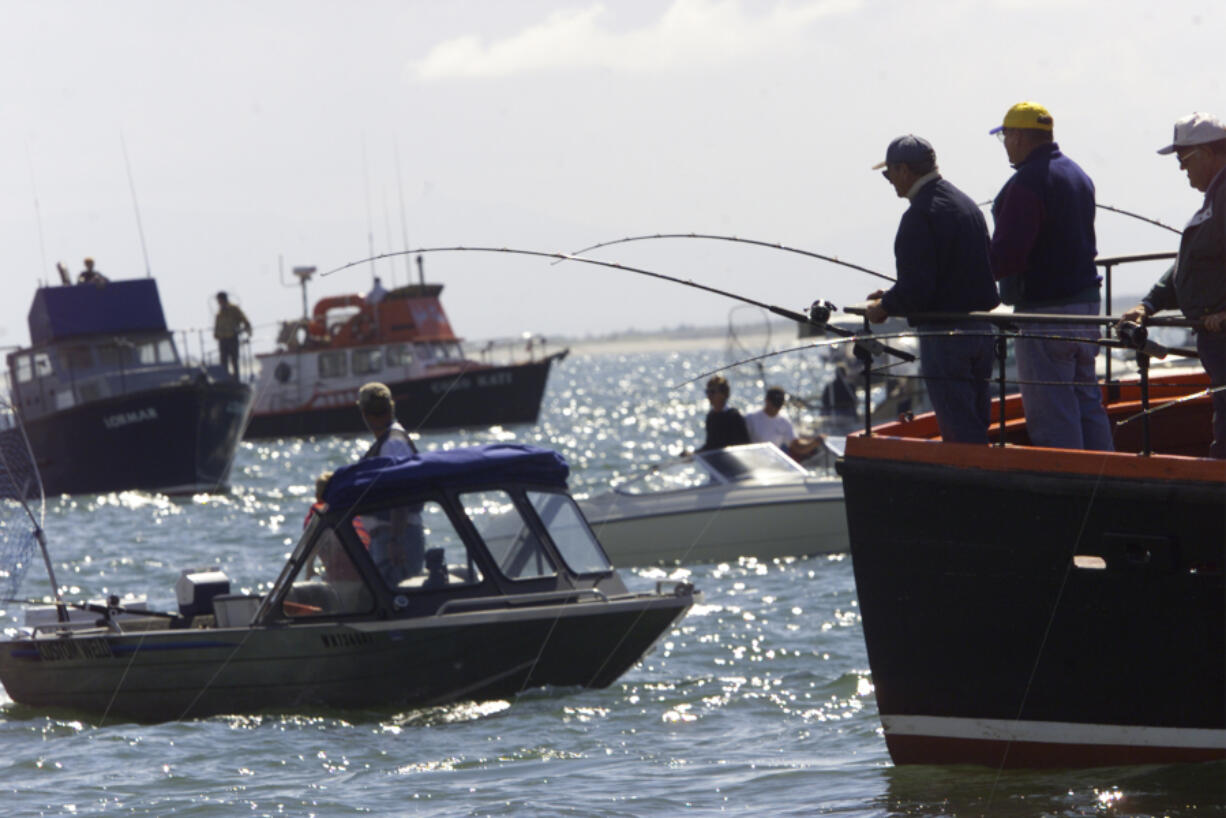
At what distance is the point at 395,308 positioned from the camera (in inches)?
2212

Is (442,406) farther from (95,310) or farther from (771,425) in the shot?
(771,425)

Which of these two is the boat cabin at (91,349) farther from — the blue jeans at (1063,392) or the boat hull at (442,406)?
the blue jeans at (1063,392)

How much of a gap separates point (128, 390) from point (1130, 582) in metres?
28.9

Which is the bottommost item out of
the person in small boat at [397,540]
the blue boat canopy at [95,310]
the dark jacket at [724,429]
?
the dark jacket at [724,429]

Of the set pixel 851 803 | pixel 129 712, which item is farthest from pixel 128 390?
pixel 851 803

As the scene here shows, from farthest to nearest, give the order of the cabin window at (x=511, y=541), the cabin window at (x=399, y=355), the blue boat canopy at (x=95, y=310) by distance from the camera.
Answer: the cabin window at (x=399, y=355) → the blue boat canopy at (x=95, y=310) → the cabin window at (x=511, y=541)

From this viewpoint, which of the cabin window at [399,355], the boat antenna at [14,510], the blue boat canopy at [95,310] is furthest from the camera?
the cabin window at [399,355]

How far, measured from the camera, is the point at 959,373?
25.0 ft

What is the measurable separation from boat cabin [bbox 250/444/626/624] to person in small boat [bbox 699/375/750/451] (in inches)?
244

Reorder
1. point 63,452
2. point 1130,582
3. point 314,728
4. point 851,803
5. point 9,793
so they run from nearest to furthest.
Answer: point 1130,582 → point 851,803 → point 9,793 → point 314,728 → point 63,452

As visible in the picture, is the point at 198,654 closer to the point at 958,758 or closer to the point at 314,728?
the point at 314,728

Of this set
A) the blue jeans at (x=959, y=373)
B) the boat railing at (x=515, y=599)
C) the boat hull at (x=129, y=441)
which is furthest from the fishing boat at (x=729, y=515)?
the boat hull at (x=129, y=441)

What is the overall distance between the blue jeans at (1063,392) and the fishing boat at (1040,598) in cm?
30

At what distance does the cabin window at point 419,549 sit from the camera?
10.2 meters
